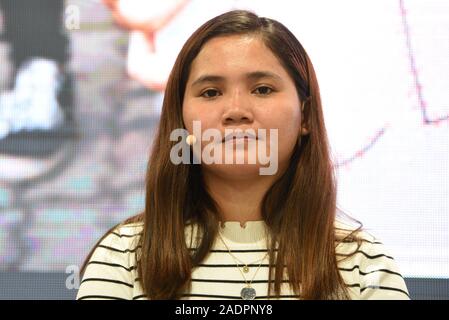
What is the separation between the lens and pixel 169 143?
1.10m

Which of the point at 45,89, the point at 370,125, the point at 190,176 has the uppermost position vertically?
the point at 45,89

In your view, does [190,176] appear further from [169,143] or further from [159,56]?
[159,56]

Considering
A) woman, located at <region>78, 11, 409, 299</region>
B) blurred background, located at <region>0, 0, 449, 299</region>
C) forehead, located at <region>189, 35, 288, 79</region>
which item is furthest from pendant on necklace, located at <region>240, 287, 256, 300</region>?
blurred background, located at <region>0, 0, 449, 299</region>

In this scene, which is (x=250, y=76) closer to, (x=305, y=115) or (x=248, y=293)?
(x=305, y=115)

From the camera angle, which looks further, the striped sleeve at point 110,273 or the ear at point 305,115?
the ear at point 305,115

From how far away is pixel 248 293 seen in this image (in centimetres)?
99

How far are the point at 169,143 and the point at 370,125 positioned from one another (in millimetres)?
622

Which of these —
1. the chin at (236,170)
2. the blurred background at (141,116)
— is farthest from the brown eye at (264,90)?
the blurred background at (141,116)

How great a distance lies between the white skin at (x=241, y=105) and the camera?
1.04 meters

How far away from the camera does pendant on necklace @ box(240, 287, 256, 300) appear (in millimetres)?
990

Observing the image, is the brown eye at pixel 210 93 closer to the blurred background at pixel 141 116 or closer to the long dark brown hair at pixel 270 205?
the long dark brown hair at pixel 270 205

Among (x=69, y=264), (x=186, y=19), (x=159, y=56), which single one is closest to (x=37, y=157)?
(x=69, y=264)

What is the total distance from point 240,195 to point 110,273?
0.80 ft

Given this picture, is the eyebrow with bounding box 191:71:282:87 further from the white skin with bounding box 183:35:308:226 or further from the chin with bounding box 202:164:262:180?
the chin with bounding box 202:164:262:180
